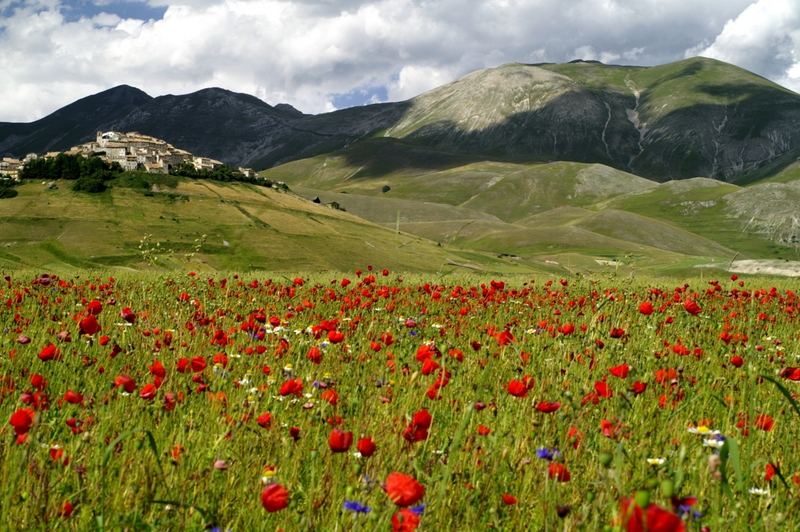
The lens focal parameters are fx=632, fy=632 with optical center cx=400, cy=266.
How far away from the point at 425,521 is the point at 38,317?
7481mm

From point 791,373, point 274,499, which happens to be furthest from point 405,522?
point 791,373

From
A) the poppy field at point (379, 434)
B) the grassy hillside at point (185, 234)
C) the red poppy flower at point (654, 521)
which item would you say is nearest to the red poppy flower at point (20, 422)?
the poppy field at point (379, 434)

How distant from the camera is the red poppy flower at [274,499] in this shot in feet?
7.45

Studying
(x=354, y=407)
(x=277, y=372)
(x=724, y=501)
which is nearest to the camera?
(x=724, y=501)

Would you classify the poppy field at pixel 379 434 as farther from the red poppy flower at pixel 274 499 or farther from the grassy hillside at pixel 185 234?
the grassy hillside at pixel 185 234

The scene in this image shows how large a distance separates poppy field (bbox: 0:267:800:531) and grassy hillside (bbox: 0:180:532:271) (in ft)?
197

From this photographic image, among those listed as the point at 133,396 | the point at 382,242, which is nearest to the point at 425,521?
the point at 133,396

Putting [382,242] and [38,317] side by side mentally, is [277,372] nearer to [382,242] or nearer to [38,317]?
[38,317]

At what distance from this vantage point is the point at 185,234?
267ft

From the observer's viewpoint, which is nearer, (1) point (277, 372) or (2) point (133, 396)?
(2) point (133, 396)

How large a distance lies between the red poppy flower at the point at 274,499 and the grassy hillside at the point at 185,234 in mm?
64105

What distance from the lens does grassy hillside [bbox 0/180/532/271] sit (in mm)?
72250

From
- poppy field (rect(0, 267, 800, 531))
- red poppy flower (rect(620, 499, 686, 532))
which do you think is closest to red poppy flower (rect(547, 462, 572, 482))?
poppy field (rect(0, 267, 800, 531))

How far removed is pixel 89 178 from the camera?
9462 centimetres
